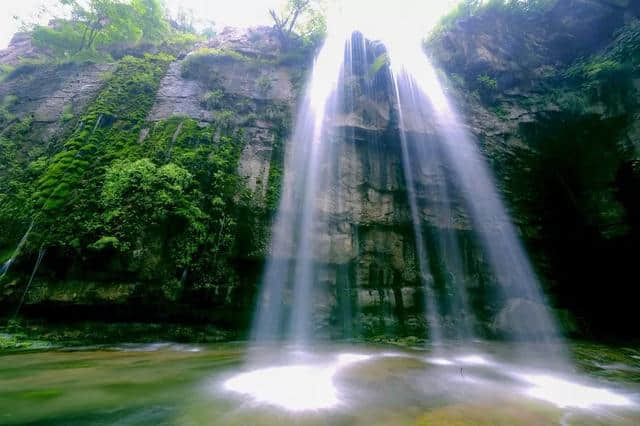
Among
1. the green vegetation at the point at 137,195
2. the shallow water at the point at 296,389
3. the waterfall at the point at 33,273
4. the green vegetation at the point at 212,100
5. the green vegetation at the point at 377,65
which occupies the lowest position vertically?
the shallow water at the point at 296,389

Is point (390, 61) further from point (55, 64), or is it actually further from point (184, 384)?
point (55, 64)

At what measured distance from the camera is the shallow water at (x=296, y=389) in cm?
281

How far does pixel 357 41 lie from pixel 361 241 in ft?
30.9

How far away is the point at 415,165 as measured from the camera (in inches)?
411

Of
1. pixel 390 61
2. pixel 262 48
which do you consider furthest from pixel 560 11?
pixel 262 48

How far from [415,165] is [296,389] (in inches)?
343

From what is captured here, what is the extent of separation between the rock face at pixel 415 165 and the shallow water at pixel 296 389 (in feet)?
8.55

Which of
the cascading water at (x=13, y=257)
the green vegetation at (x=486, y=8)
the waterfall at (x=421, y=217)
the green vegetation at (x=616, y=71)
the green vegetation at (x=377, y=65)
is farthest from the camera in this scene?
the green vegetation at (x=486, y=8)

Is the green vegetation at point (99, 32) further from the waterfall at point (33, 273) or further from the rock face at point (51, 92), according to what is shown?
the waterfall at point (33, 273)

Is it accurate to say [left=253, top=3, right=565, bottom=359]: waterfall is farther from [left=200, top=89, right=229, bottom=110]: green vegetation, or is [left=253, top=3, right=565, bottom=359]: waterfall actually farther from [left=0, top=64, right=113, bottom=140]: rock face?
[left=0, top=64, right=113, bottom=140]: rock face

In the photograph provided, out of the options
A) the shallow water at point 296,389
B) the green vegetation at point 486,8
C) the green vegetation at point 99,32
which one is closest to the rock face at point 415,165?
the green vegetation at point 486,8

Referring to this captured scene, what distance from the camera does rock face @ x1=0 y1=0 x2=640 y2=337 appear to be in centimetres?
877

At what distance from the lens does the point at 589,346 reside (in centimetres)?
792

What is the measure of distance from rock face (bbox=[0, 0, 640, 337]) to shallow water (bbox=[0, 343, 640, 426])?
103 inches
